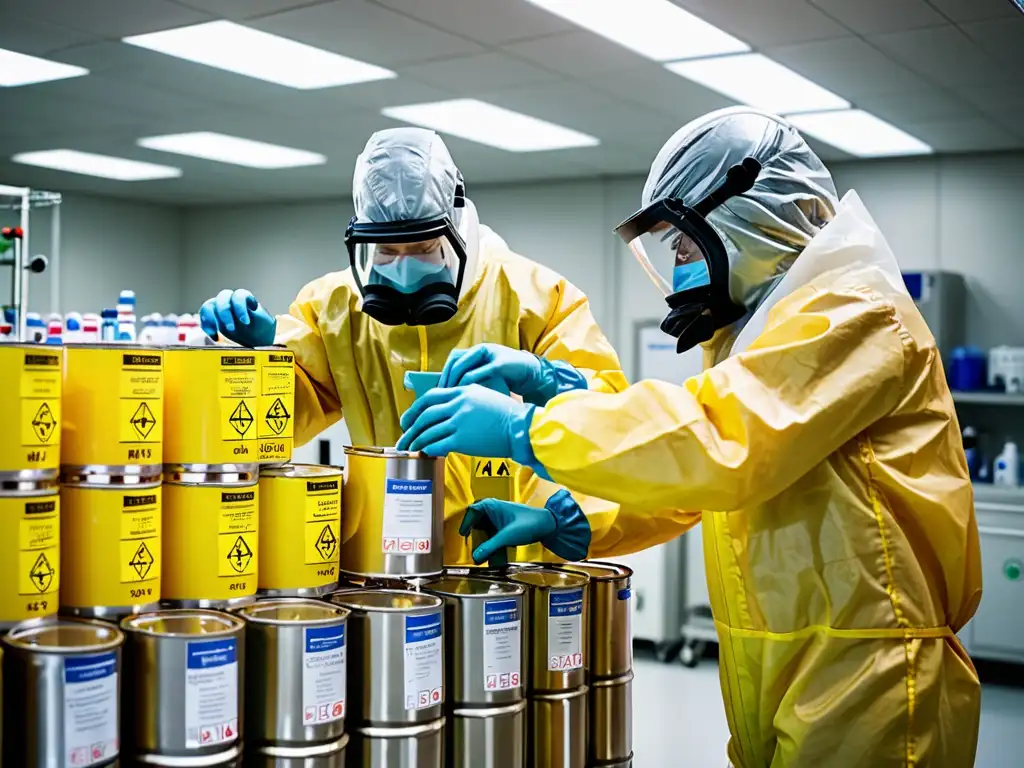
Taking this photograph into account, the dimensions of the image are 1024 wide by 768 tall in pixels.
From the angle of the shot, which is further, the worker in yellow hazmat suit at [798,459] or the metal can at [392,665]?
the worker in yellow hazmat suit at [798,459]

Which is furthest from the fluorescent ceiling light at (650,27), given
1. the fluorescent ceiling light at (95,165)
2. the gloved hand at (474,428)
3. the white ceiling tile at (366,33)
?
the fluorescent ceiling light at (95,165)

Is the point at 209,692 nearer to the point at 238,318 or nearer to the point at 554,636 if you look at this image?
the point at 554,636

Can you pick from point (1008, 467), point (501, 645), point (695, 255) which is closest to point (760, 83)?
point (1008, 467)

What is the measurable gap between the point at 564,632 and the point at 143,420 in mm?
657

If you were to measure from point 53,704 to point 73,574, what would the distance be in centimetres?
23

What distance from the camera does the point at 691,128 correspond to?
72.1 inches

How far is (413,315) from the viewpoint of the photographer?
2160 mm

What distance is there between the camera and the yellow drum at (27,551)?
1.23 meters

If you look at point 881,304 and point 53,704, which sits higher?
point 881,304

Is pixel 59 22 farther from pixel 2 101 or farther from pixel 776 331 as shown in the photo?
pixel 776 331

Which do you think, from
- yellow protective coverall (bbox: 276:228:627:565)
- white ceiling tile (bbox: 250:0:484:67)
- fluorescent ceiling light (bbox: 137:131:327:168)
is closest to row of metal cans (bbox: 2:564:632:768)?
yellow protective coverall (bbox: 276:228:627:565)

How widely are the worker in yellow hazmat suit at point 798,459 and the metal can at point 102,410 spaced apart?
439 mm

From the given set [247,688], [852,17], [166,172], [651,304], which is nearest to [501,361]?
[247,688]

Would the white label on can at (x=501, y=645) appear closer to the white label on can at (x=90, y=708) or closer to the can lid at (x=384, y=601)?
the can lid at (x=384, y=601)
